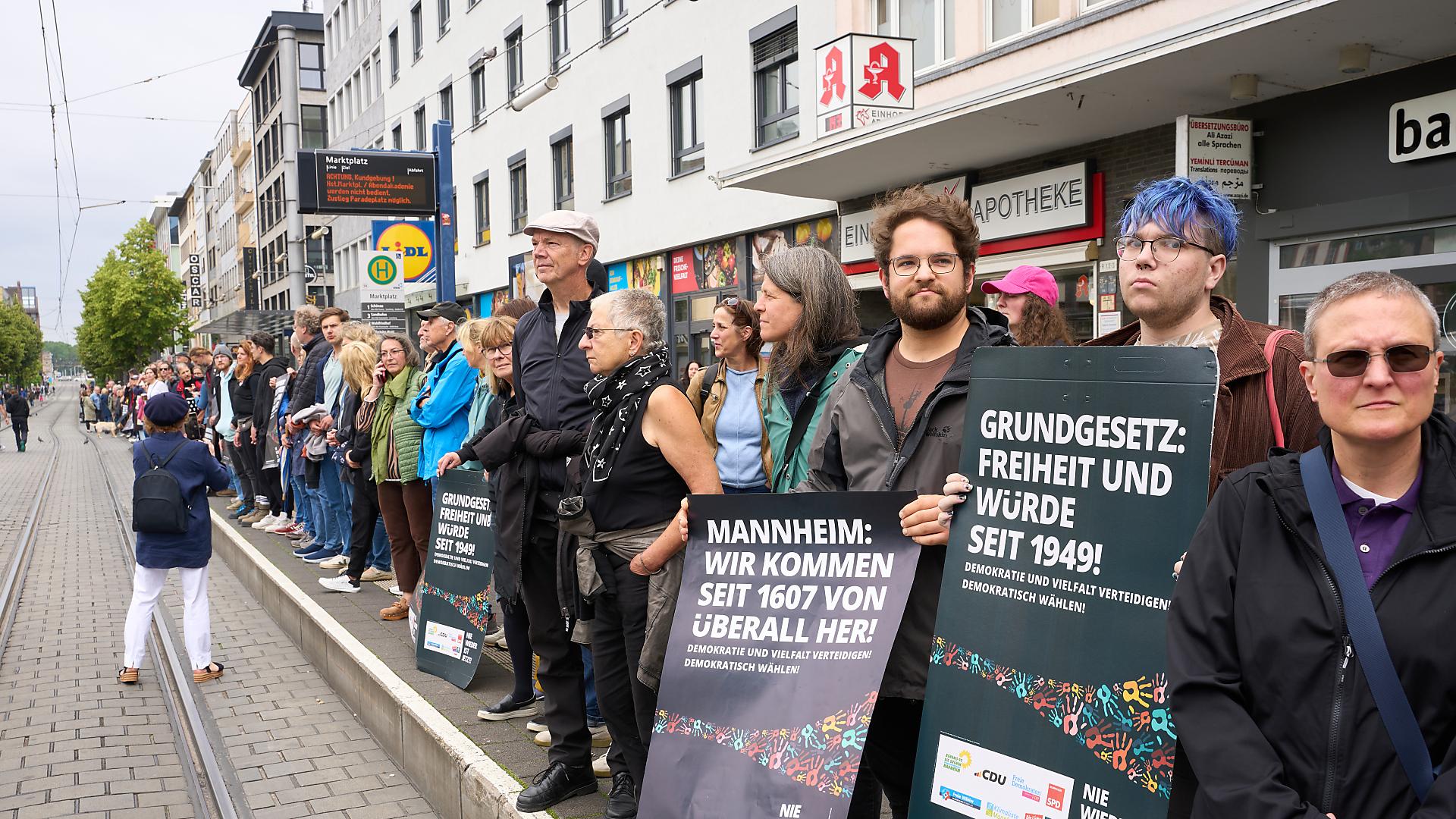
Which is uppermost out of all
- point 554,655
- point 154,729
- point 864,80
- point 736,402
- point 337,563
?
point 864,80

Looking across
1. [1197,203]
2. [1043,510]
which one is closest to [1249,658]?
[1043,510]

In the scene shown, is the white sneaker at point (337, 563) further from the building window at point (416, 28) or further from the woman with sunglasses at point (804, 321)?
the building window at point (416, 28)

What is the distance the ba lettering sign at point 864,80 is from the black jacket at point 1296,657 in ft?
33.6

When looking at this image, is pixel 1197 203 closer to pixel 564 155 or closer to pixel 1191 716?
pixel 1191 716

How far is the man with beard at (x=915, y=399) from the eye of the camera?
115 inches

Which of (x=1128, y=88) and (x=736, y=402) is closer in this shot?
(x=736, y=402)

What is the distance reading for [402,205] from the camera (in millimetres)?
14000

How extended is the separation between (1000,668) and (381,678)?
14.0ft

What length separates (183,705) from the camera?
22.4ft

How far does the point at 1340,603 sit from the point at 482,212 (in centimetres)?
2766

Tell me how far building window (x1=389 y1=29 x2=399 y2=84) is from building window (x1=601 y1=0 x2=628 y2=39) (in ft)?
50.3

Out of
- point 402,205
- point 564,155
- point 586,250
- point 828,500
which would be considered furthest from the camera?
point 564,155

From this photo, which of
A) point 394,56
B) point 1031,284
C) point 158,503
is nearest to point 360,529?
point 158,503

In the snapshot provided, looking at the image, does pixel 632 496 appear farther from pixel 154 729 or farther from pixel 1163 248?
pixel 154 729
